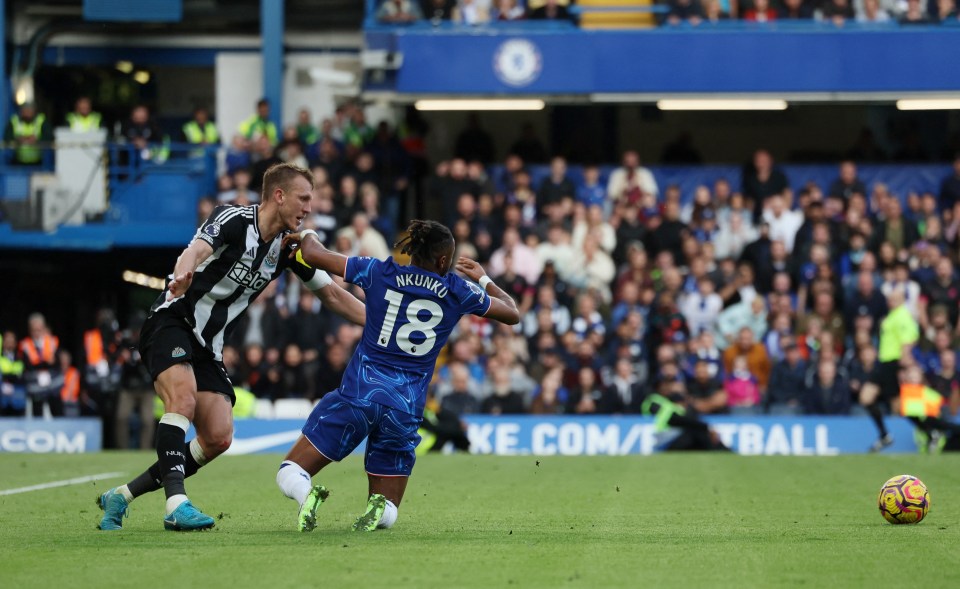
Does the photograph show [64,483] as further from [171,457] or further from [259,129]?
[259,129]

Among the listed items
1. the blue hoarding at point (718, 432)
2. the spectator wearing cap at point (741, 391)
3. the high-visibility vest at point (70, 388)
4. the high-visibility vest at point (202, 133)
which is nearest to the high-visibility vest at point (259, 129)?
the high-visibility vest at point (202, 133)

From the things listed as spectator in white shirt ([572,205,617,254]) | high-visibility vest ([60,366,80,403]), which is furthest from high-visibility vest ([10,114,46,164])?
spectator in white shirt ([572,205,617,254])

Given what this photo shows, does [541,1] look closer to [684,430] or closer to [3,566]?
[684,430]

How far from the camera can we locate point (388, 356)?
8.69 meters

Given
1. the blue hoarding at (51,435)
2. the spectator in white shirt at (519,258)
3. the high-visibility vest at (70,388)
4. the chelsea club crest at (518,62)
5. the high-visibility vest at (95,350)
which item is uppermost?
the chelsea club crest at (518,62)

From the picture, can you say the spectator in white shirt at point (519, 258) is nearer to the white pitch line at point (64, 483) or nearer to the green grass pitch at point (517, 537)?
the green grass pitch at point (517, 537)

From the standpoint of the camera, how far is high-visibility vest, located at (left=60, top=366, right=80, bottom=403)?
22875 mm

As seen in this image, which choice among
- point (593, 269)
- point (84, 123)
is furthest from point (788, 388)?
point (84, 123)

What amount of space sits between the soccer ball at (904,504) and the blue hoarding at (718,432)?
1101cm

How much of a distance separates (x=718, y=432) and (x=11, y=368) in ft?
33.2

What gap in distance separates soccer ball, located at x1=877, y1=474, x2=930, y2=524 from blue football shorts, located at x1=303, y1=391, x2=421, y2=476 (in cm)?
294

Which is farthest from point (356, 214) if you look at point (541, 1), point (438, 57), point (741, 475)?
point (741, 475)

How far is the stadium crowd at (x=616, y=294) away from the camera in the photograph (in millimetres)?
21125

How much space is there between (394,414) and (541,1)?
1721 centimetres
